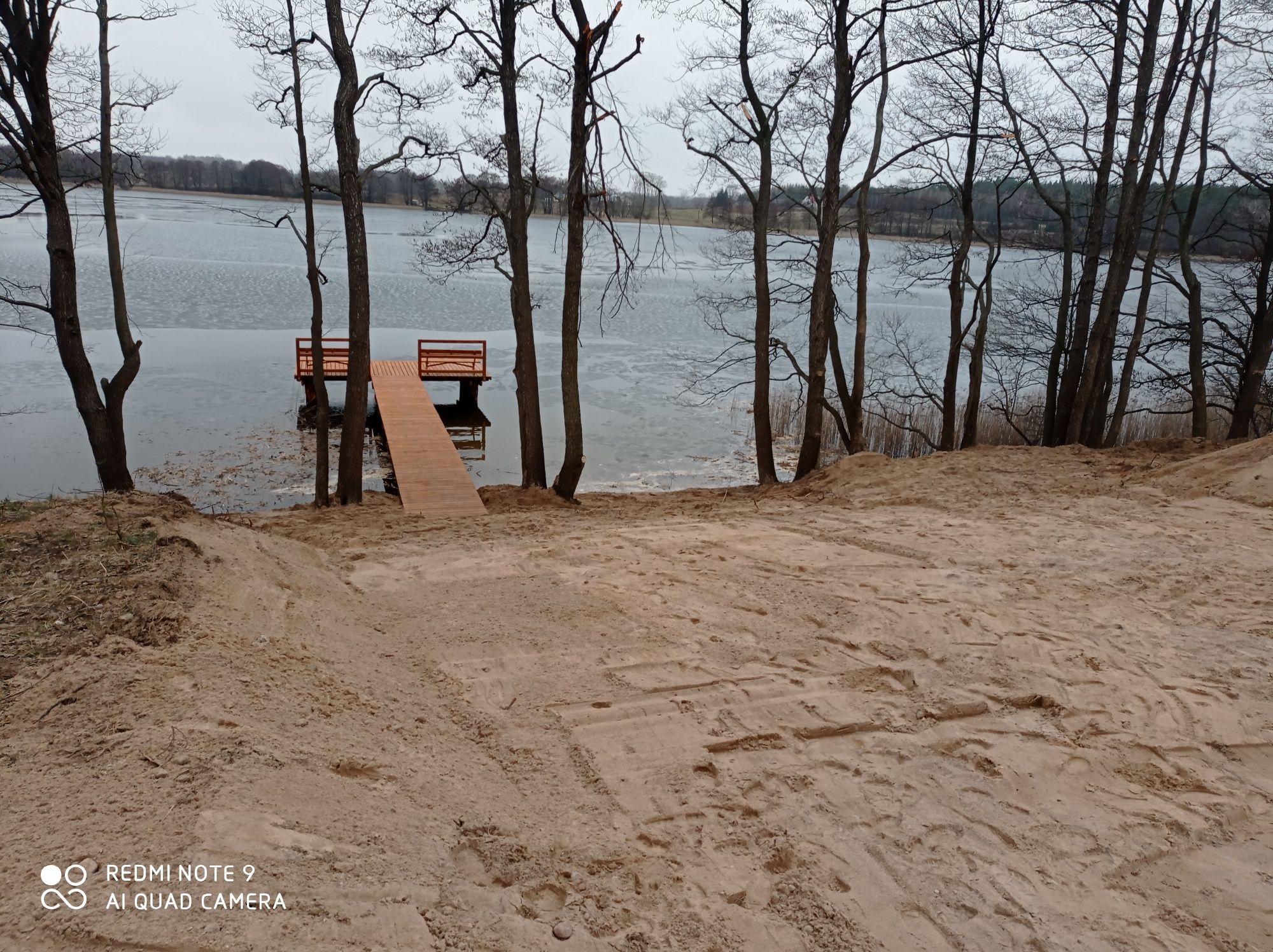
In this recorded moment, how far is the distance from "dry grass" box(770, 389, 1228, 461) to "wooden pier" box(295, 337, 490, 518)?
25.5 ft

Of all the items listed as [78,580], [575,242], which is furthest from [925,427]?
[78,580]

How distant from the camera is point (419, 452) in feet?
46.3

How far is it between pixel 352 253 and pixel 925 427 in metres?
14.0

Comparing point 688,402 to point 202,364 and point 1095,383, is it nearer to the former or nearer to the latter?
point 1095,383

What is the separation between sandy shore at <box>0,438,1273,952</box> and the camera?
282cm

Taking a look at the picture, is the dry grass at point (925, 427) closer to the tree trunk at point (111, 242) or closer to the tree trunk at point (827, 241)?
the tree trunk at point (827, 241)

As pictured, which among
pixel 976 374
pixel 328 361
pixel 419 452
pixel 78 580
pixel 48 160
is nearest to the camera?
pixel 78 580

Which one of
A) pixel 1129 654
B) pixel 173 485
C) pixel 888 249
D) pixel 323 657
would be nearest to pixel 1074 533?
pixel 1129 654

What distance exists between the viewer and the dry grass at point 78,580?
3.81 meters

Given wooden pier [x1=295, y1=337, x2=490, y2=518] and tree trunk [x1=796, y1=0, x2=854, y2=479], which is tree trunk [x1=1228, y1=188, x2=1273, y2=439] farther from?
wooden pier [x1=295, y1=337, x2=490, y2=518]

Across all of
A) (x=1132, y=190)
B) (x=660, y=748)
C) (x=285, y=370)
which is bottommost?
(x=285, y=370)

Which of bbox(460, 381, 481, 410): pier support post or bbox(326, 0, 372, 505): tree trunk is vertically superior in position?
bbox(326, 0, 372, 505): tree trunk

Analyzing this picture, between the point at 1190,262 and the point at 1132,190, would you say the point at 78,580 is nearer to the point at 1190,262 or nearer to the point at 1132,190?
the point at 1132,190

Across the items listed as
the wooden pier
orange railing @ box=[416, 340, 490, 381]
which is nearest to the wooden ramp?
the wooden pier
